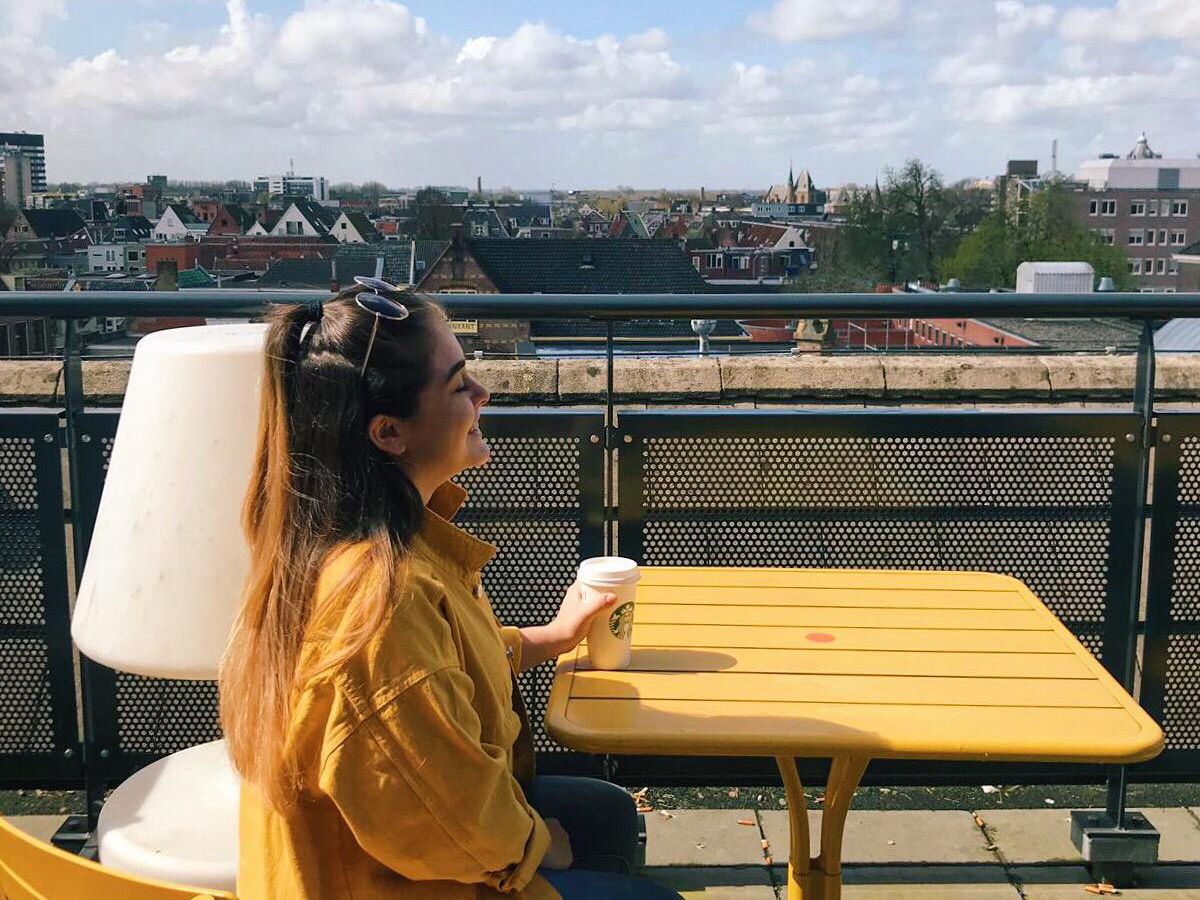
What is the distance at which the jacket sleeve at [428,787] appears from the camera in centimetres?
158

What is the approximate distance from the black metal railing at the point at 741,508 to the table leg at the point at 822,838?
0.73 metres

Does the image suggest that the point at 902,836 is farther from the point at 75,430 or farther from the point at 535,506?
the point at 75,430

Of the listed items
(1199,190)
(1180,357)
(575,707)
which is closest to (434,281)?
(1180,357)

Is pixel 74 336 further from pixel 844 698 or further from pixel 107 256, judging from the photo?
pixel 107 256

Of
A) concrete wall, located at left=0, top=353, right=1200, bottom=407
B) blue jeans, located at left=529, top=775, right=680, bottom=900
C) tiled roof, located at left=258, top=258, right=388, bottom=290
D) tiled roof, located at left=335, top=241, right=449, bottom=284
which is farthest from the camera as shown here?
tiled roof, located at left=335, top=241, right=449, bottom=284

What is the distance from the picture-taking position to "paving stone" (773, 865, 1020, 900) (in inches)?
130

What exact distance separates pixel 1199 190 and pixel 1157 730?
127946mm

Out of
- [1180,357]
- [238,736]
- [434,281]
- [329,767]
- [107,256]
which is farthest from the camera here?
[107,256]

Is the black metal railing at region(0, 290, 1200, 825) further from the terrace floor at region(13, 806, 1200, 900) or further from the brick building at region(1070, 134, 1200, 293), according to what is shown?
the brick building at region(1070, 134, 1200, 293)

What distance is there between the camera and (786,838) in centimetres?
358

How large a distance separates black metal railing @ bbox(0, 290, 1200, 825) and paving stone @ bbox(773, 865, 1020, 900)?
0.84 feet

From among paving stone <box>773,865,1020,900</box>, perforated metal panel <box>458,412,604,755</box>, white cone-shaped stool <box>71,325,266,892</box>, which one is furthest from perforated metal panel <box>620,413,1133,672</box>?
white cone-shaped stool <box>71,325,266,892</box>

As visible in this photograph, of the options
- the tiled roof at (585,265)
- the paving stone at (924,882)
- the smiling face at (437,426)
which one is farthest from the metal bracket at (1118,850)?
the tiled roof at (585,265)

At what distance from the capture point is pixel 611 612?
7.88 ft
